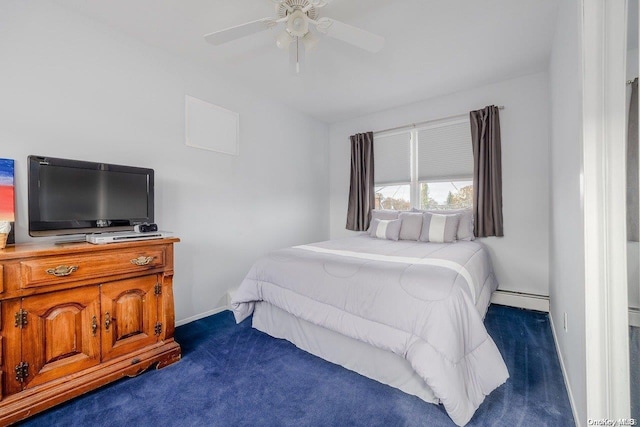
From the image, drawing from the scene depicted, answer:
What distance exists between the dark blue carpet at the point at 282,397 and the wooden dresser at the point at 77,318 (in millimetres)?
138

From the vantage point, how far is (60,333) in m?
1.52

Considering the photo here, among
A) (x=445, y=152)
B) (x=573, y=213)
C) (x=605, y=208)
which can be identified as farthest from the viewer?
(x=445, y=152)

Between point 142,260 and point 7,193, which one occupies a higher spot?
point 7,193

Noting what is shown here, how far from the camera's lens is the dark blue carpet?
1416 mm

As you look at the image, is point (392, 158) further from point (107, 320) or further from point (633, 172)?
point (107, 320)

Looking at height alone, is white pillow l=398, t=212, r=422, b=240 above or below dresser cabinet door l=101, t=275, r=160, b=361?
above

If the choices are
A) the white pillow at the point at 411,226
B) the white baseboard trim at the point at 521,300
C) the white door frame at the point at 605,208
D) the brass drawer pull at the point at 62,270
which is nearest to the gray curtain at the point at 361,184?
the white pillow at the point at 411,226

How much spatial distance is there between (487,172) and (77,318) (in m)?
3.90

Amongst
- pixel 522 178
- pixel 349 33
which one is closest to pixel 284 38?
pixel 349 33

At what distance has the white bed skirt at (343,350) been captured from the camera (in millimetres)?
1599

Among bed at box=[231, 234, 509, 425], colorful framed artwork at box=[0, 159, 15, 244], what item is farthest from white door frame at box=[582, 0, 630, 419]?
colorful framed artwork at box=[0, 159, 15, 244]
